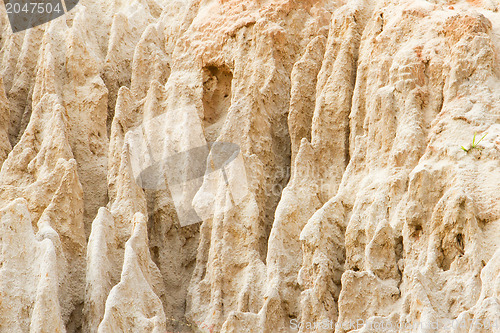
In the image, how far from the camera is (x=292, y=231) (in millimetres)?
15133

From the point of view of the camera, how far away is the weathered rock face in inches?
531

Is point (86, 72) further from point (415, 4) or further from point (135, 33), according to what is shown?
point (415, 4)

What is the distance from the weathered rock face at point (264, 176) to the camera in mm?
13484

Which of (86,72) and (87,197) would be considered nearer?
(87,197)

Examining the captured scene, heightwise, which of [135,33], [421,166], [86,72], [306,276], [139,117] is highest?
[135,33]

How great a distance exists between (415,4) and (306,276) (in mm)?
5537

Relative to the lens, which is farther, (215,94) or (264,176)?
(215,94)

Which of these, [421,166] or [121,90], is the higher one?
[121,90]

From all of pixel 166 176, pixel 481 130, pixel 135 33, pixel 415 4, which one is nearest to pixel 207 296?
pixel 166 176

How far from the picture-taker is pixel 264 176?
53.8 feet

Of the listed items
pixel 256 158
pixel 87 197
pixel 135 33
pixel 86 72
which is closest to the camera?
pixel 256 158

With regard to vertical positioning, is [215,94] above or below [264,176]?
above

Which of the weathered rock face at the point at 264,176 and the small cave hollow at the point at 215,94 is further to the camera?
the small cave hollow at the point at 215,94

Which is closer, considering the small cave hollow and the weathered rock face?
the weathered rock face
